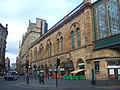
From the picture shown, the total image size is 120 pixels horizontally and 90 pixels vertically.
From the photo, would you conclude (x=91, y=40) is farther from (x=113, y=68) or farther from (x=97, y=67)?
(x=113, y=68)

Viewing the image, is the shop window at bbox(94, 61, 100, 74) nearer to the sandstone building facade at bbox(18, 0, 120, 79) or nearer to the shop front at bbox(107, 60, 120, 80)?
the sandstone building facade at bbox(18, 0, 120, 79)

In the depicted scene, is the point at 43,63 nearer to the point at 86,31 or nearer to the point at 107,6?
the point at 86,31

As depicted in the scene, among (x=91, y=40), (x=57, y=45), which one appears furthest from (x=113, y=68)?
(x=57, y=45)

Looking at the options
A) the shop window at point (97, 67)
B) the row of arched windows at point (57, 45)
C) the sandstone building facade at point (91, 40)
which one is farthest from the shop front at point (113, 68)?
the row of arched windows at point (57, 45)

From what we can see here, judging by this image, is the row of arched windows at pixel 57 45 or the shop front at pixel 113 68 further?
the row of arched windows at pixel 57 45

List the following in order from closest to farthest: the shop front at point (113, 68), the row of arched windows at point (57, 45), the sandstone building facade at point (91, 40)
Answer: the shop front at point (113, 68)
the sandstone building facade at point (91, 40)
the row of arched windows at point (57, 45)

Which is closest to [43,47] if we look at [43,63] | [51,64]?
[43,63]

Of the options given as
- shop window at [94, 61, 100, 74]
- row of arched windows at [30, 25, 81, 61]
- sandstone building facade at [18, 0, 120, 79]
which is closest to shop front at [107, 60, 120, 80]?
sandstone building facade at [18, 0, 120, 79]

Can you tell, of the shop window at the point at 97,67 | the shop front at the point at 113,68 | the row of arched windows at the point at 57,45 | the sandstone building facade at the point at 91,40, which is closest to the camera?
the shop front at the point at 113,68

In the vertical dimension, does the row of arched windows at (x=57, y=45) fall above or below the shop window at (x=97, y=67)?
above

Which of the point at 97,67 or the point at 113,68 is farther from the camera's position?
the point at 97,67

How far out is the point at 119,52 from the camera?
3195cm

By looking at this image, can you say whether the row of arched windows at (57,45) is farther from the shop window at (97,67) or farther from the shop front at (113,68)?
the shop front at (113,68)

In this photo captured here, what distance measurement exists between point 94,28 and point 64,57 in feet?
43.4
